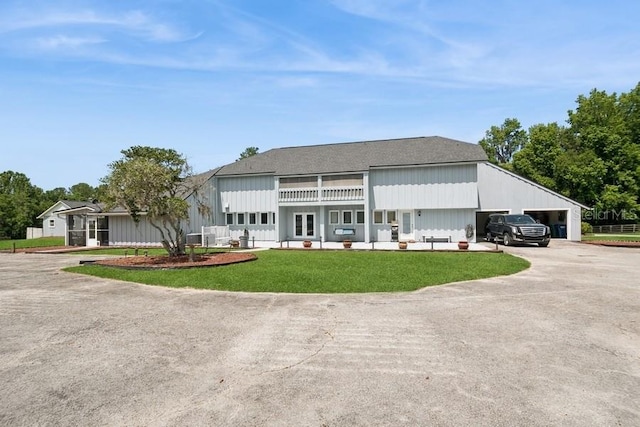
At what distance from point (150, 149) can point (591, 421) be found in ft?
54.6

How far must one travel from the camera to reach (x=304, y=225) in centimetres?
2875

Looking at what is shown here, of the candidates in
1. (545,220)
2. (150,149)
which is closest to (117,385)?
(150,149)

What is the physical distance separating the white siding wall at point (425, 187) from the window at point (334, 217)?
2.85 metres

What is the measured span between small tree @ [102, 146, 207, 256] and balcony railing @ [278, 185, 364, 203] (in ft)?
38.9

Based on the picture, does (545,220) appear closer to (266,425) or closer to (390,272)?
(390,272)

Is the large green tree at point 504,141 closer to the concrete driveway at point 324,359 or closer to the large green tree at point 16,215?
the concrete driveway at point 324,359

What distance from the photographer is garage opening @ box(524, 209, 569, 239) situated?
28725 millimetres

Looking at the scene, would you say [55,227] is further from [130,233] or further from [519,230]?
[519,230]

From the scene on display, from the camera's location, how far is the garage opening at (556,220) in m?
28.7

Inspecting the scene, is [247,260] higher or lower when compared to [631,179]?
lower

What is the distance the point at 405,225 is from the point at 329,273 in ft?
51.0

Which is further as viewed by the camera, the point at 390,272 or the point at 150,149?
the point at 150,149

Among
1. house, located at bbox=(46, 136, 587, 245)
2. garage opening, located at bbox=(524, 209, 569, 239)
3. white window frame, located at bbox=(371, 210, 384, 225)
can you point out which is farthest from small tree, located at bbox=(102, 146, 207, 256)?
garage opening, located at bbox=(524, 209, 569, 239)

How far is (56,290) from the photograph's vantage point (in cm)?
1071
